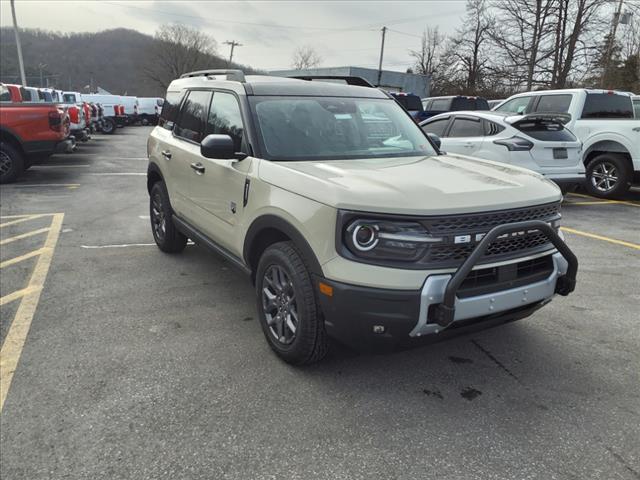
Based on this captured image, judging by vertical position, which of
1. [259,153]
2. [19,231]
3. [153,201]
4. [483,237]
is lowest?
[19,231]

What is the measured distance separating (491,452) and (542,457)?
24 centimetres

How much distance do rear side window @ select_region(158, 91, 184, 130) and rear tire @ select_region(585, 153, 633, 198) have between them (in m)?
7.74

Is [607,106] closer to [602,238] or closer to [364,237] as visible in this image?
[602,238]

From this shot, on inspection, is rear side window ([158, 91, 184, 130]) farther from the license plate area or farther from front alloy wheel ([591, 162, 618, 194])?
front alloy wheel ([591, 162, 618, 194])

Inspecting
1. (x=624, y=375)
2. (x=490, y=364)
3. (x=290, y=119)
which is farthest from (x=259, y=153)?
(x=624, y=375)

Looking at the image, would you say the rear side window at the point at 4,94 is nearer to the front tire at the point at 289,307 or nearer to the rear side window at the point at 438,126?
the rear side window at the point at 438,126

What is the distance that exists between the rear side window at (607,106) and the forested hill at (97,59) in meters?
72.0

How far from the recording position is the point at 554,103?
365 inches

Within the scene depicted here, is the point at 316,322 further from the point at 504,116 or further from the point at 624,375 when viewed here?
the point at 504,116

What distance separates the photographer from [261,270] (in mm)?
3256

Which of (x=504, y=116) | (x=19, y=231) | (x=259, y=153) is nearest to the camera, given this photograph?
(x=259, y=153)

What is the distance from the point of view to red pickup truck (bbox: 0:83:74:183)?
32.5ft

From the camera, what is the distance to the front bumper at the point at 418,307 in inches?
97.1

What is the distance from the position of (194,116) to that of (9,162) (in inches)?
Answer: 304
